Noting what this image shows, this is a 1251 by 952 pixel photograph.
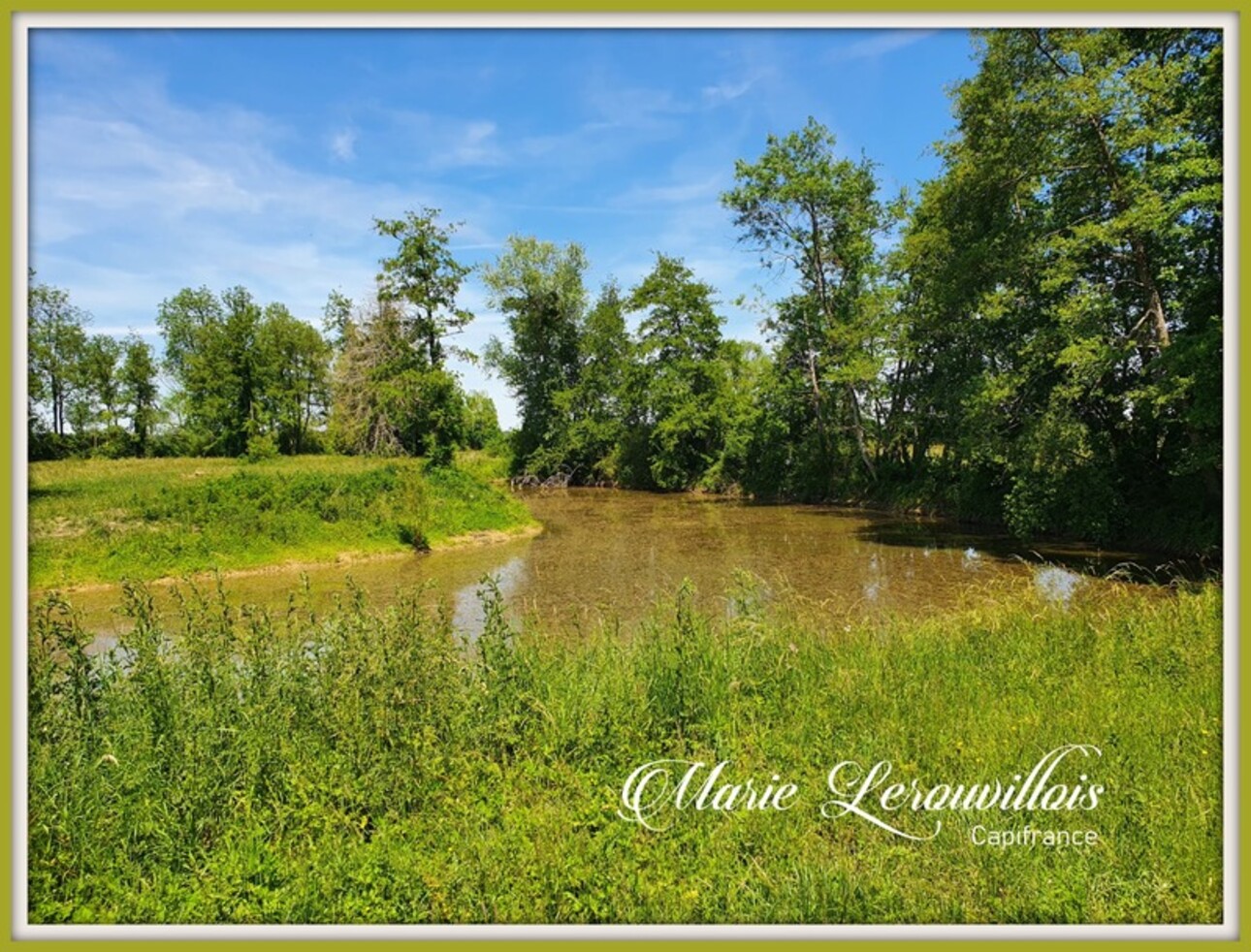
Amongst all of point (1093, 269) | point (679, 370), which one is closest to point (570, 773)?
point (1093, 269)

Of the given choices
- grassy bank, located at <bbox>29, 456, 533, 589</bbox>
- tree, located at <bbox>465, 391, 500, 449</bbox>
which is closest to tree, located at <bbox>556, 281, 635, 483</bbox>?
tree, located at <bbox>465, 391, 500, 449</bbox>

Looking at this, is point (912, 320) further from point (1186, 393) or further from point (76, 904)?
point (76, 904)

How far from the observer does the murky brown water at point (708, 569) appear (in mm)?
13141

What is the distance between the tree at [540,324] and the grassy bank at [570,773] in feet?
144

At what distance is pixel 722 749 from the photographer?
4.96m

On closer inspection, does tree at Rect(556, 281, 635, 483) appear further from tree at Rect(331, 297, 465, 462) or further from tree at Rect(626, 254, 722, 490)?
tree at Rect(331, 297, 465, 462)

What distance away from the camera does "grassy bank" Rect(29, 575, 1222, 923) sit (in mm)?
3689

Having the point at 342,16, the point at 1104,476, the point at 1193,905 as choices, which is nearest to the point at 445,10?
the point at 342,16

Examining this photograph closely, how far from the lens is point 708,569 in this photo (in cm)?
1742

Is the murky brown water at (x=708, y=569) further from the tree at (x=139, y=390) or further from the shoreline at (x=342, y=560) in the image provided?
the tree at (x=139, y=390)

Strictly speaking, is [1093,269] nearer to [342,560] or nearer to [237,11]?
[237,11]

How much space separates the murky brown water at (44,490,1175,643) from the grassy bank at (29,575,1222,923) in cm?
314

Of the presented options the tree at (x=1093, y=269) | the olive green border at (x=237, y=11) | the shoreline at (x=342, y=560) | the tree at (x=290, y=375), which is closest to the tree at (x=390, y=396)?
the tree at (x=290, y=375)

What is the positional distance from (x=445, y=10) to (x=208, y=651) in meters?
5.12
